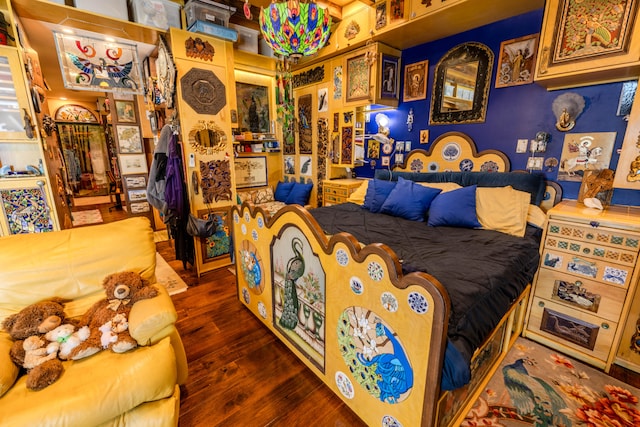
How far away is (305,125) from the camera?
410 centimetres

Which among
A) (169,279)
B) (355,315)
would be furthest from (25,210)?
(355,315)

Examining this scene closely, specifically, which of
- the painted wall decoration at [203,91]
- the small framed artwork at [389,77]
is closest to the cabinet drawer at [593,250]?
the small framed artwork at [389,77]

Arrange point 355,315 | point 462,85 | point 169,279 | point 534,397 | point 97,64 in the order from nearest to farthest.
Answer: point 355,315 → point 534,397 → point 97,64 → point 462,85 → point 169,279

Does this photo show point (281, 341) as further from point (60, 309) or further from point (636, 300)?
point (636, 300)

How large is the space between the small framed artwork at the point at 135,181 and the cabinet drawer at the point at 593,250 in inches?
221

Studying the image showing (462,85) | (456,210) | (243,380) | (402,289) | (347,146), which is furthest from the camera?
(347,146)

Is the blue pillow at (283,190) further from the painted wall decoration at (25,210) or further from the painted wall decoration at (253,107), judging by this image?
the painted wall decoration at (25,210)

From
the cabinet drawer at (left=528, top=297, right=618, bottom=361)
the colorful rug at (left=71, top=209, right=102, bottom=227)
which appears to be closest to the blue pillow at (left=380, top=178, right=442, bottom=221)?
the cabinet drawer at (left=528, top=297, right=618, bottom=361)

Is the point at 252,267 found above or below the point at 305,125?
below

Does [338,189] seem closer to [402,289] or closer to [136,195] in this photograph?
[402,289]

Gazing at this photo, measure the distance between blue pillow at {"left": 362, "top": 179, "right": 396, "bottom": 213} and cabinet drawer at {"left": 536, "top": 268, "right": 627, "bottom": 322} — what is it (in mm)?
1380

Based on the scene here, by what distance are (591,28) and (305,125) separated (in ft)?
10.1

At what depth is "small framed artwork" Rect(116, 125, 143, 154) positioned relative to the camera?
14.7ft

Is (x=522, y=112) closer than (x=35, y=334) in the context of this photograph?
No
